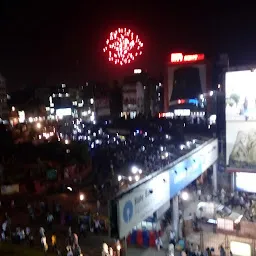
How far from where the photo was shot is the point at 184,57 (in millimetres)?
69000

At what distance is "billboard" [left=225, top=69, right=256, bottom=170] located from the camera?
2509 cm

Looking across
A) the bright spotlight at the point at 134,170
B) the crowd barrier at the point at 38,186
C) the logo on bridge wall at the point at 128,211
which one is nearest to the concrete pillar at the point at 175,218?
the logo on bridge wall at the point at 128,211

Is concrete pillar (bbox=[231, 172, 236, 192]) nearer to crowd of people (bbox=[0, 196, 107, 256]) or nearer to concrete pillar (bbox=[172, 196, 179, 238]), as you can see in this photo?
concrete pillar (bbox=[172, 196, 179, 238])

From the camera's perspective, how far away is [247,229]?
64.1ft

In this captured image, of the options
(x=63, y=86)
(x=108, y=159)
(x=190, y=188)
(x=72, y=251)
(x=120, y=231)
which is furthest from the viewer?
(x=63, y=86)

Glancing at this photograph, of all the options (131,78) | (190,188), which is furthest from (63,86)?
(190,188)

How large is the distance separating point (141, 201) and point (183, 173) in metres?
5.78

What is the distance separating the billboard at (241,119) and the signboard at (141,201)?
432 inches

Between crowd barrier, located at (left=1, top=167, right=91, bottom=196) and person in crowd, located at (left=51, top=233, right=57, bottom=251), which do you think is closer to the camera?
person in crowd, located at (left=51, top=233, right=57, bottom=251)

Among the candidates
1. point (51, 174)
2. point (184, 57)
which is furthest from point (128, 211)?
point (184, 57)

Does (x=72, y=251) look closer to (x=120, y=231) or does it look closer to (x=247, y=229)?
(x=120, y=231)

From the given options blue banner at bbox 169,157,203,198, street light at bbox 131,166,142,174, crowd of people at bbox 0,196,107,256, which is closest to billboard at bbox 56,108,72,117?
street light at bbox 131,166,142,174

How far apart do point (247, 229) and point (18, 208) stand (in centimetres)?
1548

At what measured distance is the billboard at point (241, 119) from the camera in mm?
25094
